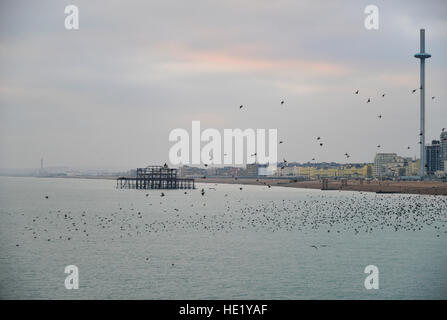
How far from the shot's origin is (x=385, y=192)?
15062cm

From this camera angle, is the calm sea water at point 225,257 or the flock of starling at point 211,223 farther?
the flock of starling at point 211,223

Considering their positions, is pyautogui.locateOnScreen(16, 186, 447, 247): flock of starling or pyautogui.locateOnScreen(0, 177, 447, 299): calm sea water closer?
pyautogui.locateOnScreen(0, 177, 447, 299): calm sea water

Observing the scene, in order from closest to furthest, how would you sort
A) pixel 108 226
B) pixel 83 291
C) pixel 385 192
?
1. pixel 83 291
2. pixel 108 226
3. pixel 385 192

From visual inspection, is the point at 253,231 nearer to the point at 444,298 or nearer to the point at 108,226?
the point at 108,226

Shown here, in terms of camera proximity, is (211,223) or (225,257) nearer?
(225,257)

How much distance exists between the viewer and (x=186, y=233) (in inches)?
2197

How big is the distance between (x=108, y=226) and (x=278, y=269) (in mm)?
32793
